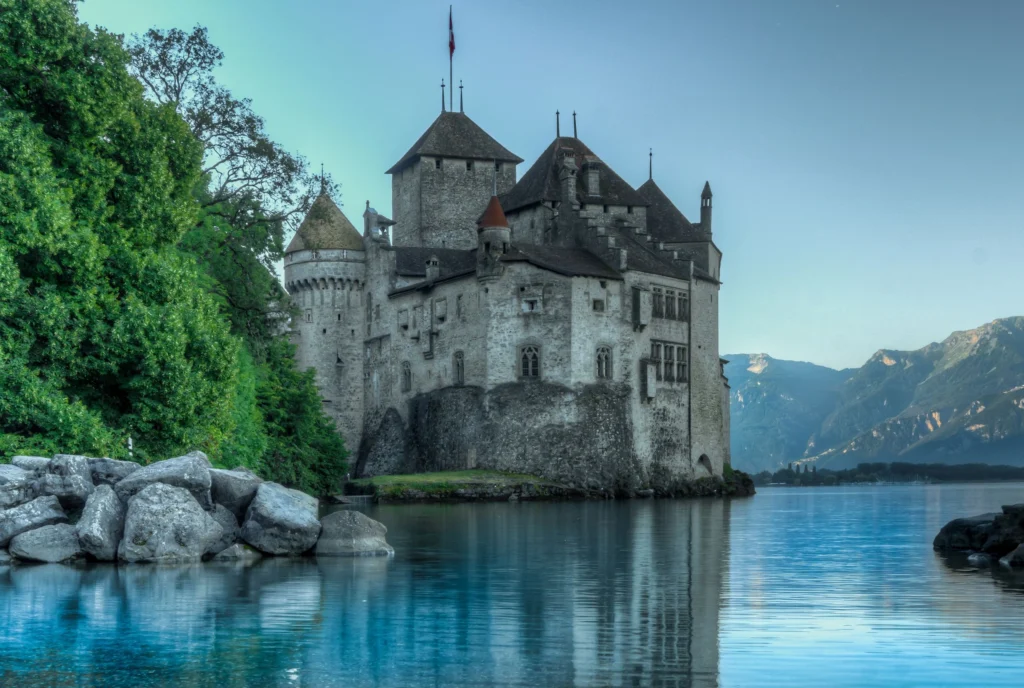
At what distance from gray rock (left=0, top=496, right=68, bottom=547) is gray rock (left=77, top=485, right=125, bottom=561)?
76 cm

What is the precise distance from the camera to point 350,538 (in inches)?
1072

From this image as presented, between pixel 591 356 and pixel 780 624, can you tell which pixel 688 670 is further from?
pixel 591 356

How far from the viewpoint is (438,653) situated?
14516mm

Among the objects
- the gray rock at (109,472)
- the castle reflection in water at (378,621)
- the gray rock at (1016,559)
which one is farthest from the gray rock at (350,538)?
the gray rock at (1016,559)

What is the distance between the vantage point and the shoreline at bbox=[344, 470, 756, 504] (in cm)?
6706

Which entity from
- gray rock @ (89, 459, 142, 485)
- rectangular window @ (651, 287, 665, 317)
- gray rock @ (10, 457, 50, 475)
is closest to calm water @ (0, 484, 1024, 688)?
gray rock @ (89, 459, 142, 485)

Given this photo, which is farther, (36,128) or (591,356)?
(591,356)

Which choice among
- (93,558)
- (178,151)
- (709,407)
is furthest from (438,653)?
(709,407)

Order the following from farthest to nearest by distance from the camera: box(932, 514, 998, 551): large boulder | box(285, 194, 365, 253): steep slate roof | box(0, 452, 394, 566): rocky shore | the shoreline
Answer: box(285, 194, 365, 253): steep slate roof < the shoreline < box(932, 514, 998, 551): large boulder < box(0, 452, 394, 566): rocky shore

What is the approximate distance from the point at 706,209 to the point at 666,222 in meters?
3.03

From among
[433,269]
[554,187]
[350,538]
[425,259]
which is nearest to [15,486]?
[350,538]

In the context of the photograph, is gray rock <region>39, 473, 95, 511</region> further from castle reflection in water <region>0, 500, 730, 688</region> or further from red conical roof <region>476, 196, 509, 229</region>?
red conical roof <region>476, 196, 509, 229</region>

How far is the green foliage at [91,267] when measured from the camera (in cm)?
2975

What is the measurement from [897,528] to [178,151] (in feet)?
82.6
